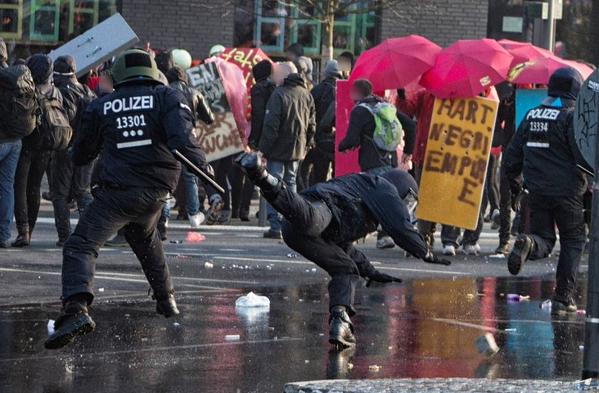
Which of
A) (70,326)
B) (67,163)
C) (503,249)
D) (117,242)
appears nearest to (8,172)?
(67,163)

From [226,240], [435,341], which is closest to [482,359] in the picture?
[435,341]

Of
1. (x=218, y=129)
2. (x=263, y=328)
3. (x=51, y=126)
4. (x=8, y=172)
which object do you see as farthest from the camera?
(x=218, y=129)

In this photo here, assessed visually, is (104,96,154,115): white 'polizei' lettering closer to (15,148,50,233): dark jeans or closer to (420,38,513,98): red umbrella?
(15,148,50,233): dark jeans

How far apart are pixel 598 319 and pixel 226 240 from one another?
8.70 metres

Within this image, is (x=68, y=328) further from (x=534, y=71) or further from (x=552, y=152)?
(x=534, y=71)

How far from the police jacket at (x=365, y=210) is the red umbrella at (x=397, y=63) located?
4.99 metres

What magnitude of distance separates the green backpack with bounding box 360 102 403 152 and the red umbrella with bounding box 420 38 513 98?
92 centimetres

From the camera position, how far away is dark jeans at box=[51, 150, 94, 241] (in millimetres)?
14055

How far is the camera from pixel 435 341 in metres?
9.67

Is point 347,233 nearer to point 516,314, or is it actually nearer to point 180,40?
point 516,314

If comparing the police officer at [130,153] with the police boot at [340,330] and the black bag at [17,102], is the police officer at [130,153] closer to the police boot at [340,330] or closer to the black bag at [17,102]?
the police boot at [340,330]

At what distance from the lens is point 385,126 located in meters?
13.6

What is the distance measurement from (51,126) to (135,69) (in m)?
4.63

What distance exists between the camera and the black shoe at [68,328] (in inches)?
327
